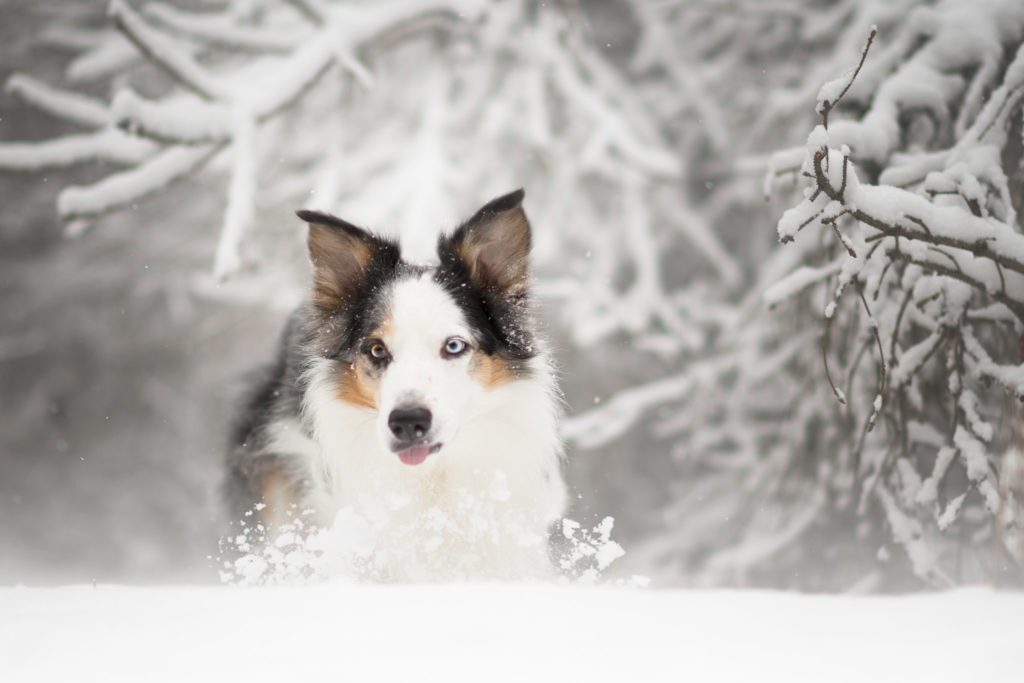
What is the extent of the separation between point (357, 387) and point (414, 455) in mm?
576

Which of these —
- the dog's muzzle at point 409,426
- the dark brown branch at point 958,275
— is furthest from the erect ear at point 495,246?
the dark brown branch at point 958,275

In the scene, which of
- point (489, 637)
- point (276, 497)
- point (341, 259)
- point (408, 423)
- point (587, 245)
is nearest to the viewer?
point (489, 637)

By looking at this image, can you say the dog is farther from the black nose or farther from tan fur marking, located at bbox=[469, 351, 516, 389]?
the black nose

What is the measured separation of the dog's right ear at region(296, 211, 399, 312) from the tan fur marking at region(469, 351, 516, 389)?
0.57 m

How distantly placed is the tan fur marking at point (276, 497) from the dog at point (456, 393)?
6cm

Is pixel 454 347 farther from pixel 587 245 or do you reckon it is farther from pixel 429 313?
pixel 587 245

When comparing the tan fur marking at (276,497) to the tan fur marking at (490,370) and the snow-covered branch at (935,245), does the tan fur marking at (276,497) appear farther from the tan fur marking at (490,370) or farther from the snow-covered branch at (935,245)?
the snow-covered branch at (935,245)

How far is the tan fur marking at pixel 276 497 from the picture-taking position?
3412 mm

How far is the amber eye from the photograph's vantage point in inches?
112

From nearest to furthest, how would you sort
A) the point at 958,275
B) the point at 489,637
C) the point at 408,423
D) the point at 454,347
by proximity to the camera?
the point at 489,637
the point at 408,423
the point at 958,275
the point at 454,347

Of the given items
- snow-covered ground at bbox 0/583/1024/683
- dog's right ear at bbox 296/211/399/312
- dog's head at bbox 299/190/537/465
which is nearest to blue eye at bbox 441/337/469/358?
dog's head at bbox 299/190/537/465

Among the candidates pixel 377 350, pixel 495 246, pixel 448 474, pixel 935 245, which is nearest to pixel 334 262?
pixel 377 350

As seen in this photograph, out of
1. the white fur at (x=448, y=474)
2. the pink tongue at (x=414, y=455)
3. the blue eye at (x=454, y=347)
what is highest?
the blue eye at (x=454, y=347)

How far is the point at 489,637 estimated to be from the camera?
1.66 metres
